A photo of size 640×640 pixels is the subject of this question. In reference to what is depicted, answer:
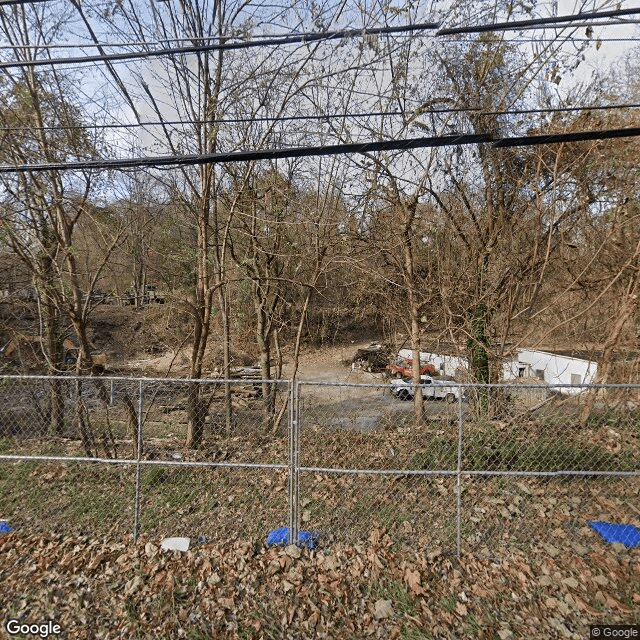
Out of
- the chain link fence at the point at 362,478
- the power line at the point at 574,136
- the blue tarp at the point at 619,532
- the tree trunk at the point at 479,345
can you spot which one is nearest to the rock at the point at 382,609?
the chain link fence at the point at 362,478

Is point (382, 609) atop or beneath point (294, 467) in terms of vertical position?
beneath

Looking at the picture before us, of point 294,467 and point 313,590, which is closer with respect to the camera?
point 313,590

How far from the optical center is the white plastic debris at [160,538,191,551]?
→ 3.88 m

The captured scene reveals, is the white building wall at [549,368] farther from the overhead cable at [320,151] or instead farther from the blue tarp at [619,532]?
the overhead cable at [320,151]

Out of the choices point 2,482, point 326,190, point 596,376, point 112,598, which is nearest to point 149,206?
point 326,190

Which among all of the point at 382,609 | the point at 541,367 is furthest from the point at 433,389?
the point at 541,367

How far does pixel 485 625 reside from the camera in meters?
3.01

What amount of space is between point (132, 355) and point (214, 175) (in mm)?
18162

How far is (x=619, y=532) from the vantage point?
13.0ft

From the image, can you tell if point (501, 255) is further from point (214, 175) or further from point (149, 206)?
point (149, 206)

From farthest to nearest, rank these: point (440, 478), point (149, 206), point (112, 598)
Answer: point (149, 206) < point (440, 478) < point (112, 598)

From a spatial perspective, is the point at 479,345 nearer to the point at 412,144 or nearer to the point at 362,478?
the point at 362,478

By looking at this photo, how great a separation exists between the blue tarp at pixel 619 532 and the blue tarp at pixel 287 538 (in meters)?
2.75

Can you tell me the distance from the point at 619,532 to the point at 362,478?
8.65ft
